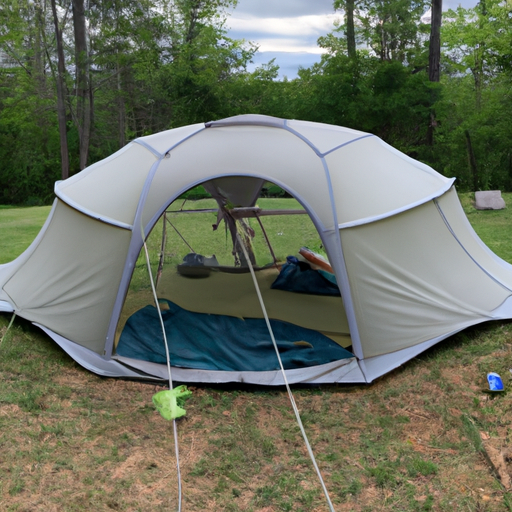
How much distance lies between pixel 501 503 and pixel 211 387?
204 centimetres

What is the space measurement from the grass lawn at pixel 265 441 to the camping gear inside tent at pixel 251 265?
199mm

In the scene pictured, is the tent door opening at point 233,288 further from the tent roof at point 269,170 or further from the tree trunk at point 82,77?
the tree trunk at point 82,77

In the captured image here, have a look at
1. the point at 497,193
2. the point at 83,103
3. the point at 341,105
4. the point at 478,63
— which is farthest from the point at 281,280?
the point at 478,63

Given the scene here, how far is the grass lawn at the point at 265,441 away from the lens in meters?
2.85

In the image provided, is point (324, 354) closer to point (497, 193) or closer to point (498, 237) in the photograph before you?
point (498, 237)

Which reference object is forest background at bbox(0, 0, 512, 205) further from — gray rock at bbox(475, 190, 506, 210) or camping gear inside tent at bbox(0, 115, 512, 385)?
camping gear inside tent at bbox(0, 115, 512, 385)

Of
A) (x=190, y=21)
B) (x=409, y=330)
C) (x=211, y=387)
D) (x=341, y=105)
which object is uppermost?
(x=190, y=21)

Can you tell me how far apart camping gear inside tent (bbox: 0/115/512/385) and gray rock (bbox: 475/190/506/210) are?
261 inches

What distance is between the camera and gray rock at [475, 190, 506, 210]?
1134cm

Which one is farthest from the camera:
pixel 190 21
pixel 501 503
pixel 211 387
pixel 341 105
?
pixel 190 21

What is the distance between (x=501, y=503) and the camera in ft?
8.93

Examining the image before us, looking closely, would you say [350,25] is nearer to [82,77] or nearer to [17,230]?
[82,77]

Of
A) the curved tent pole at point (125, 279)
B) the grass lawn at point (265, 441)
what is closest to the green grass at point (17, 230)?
the curved tent pole at point (125, 279)

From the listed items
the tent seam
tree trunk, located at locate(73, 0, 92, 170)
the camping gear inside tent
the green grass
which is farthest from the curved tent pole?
tree trunk, located at locate(73, 0, 92, 170)
